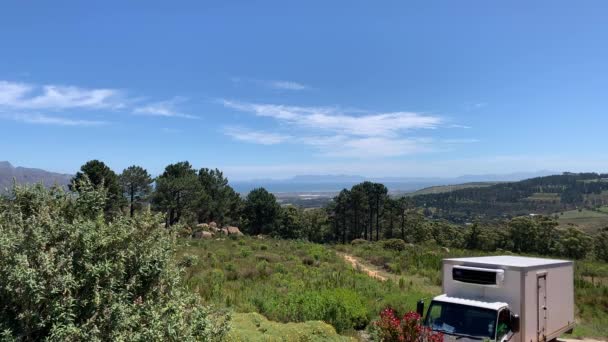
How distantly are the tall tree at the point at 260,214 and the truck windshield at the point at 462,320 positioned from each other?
62.1 m

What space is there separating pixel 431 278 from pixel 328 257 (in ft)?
26.3

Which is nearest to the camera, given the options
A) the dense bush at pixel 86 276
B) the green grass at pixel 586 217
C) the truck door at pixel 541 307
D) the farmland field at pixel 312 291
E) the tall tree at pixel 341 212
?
the dense bush at pixel 86 276

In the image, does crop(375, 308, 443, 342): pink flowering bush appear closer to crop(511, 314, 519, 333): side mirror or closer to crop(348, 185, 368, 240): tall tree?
crop(511, 314, 519, 333): side mirror

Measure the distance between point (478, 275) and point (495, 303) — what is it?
901 millimetres

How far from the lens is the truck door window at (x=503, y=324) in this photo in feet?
29.5

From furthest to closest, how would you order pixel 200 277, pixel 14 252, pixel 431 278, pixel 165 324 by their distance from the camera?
1. pixel 431 278
2. pixel 200 277
3. pixel 165 324
4. pixel 14 252

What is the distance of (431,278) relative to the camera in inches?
915

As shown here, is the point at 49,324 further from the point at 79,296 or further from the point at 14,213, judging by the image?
the point at 14,213

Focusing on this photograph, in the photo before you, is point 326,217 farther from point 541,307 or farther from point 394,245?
point 541,307

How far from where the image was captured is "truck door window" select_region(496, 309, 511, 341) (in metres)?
8.98

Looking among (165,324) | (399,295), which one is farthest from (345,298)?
(165,324)

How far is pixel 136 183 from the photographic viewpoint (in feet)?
177

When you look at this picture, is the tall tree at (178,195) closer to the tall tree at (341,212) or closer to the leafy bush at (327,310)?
the tall tree at (341,212)

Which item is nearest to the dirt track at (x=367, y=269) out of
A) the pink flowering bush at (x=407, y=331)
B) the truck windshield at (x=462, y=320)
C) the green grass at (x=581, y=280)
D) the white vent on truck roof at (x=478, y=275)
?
the green grass at (x=581, y=280)
